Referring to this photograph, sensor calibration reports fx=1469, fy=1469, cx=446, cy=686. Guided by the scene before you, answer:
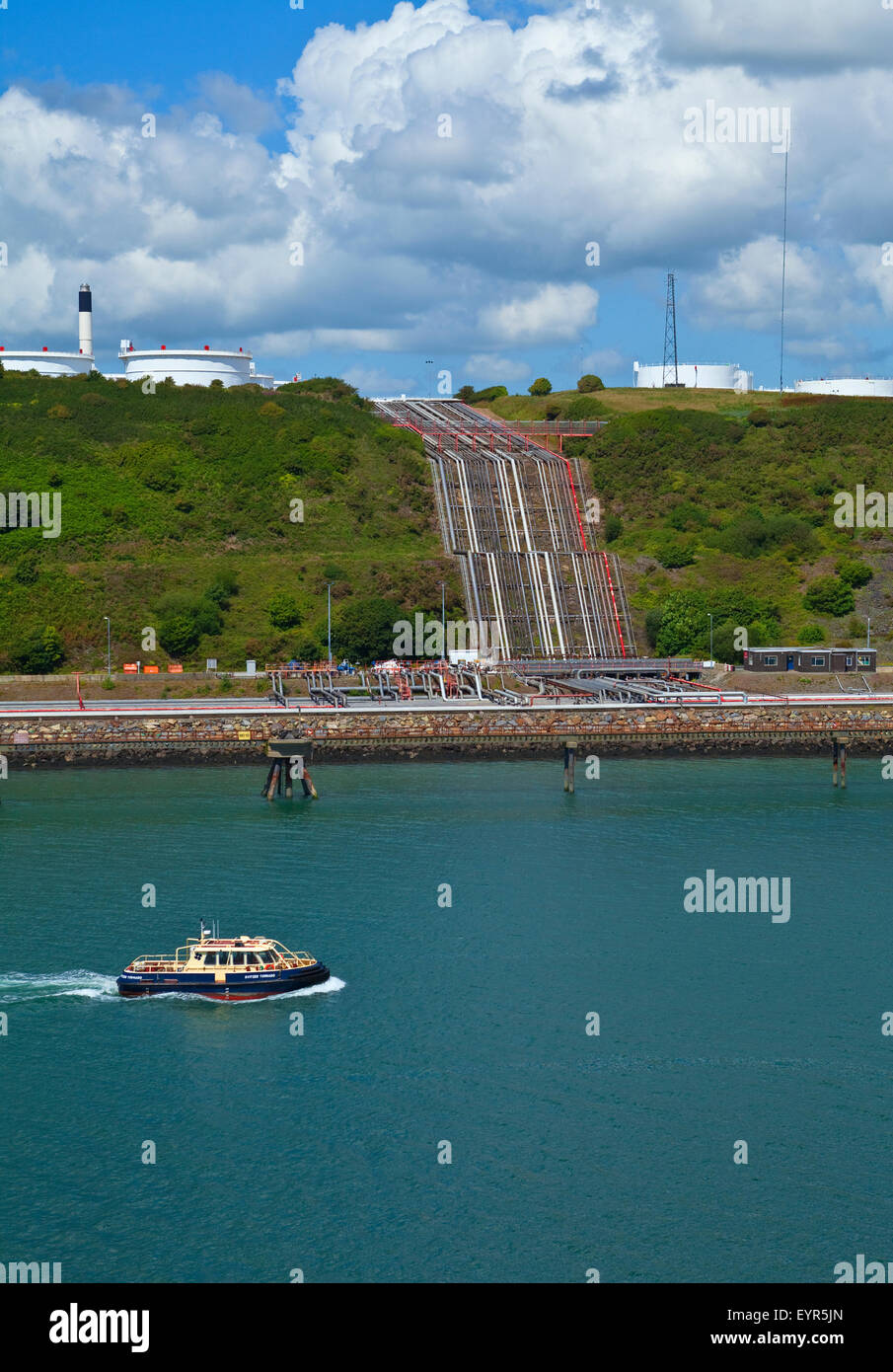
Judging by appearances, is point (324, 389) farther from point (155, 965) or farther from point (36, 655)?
point (155, 965)

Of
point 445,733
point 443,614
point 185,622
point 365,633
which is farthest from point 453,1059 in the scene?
point 443,614

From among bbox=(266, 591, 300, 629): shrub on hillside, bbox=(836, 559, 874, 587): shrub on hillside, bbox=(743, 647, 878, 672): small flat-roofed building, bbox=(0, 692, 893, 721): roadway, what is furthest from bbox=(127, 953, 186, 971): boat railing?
bbox=(836, 559, 874, 587): shrub on hillside

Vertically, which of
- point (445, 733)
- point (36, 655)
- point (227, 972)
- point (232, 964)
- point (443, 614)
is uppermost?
point (443, 614)

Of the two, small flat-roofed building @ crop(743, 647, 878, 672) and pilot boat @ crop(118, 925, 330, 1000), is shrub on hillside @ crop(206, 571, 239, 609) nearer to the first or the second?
small flat-roofed building @ crop(743, 647, 878, 672)

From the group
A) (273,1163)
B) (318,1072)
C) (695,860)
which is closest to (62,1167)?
(273,1163)

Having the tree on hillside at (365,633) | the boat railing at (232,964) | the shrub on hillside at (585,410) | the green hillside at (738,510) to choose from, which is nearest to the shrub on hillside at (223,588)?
the tree on hillside at (365,633)
